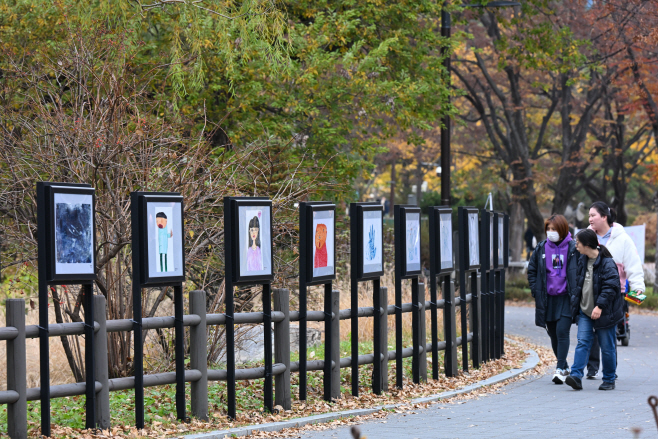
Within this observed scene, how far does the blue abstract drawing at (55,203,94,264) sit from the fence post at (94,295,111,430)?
1.20ft

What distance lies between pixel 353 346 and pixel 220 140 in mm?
7105

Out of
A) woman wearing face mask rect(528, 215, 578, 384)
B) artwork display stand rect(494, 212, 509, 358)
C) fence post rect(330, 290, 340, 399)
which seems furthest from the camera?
artwork display stand rect(494, 212, 509, 358)

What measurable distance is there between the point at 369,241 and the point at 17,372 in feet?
13.3

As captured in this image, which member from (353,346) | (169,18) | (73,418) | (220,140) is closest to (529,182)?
(220,140)

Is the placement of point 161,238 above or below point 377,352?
above

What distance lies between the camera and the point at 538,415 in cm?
841

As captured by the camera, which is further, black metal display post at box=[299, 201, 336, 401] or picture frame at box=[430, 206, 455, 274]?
picture frame at box=[430, 206, 455, 274]

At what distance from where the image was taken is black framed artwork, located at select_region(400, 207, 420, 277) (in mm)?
10000

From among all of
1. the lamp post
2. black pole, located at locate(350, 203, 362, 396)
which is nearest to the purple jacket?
black pole, located at locate(350, 203, 362, 396)

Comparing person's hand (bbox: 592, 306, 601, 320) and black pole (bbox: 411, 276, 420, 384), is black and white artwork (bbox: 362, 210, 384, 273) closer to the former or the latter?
black pole (bbox: 411, 276, 420, 384)

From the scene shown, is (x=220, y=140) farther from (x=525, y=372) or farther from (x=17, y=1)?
(x=525, y=372)

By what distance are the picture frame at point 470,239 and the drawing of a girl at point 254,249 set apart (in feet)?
13.0

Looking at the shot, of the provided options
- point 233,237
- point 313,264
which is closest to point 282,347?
point 313,264

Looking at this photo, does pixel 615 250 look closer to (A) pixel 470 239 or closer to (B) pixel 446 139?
(A) pixel 470 239
